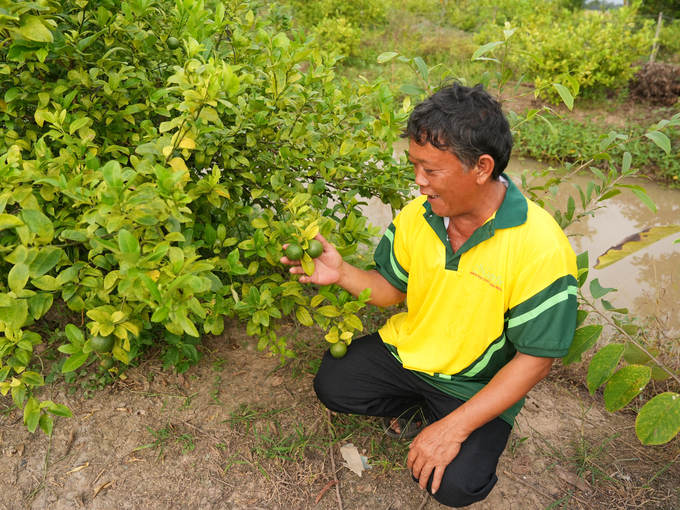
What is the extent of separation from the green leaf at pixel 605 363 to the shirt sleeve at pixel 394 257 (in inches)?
29.3

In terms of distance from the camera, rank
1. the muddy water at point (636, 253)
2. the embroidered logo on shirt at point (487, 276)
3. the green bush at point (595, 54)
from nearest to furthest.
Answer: the embroidered logo on shirt at point (487, 276)
the muddy water at point (636, 253)
the green bush at point (595, 54)

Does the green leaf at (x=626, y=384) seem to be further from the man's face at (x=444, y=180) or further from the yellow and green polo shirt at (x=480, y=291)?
the man's face at (x=444, y=180)

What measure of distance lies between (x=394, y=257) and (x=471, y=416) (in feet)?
2.22

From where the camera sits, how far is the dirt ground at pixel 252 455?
1.82 m

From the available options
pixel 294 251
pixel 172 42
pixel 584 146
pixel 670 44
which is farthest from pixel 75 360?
pixel 670 44

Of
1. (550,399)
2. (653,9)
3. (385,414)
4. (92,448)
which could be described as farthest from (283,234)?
(653,9)

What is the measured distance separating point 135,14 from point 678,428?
230cm

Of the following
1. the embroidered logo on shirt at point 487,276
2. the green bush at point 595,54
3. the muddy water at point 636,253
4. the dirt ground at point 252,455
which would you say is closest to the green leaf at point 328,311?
the embroidered logo on shirt at point 487,276

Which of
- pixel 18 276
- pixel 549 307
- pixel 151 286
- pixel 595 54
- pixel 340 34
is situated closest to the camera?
pixel 151 286

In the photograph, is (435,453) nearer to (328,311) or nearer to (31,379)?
(328,311)

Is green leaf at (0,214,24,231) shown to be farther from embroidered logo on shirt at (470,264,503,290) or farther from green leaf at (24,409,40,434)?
embroidered logo on shirt at (470,264,503,290)

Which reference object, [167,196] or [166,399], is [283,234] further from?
[166,399]

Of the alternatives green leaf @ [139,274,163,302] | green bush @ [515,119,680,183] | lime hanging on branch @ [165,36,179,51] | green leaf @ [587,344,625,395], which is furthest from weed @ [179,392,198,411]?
green bush @ [515,119,680,183]

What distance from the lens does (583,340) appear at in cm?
159
